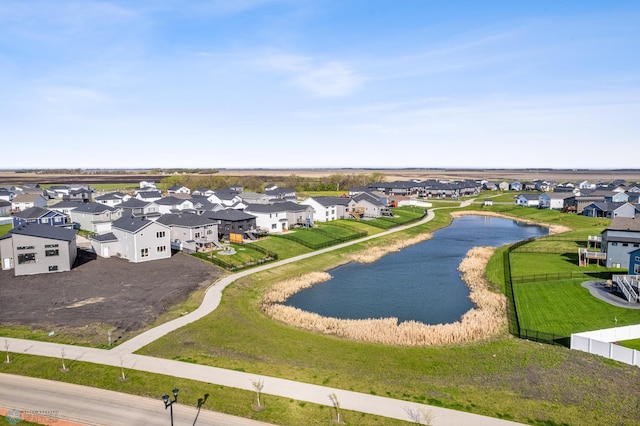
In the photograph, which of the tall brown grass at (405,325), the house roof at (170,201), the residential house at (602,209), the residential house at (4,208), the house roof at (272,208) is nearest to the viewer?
the tall brown grass at (405,325)

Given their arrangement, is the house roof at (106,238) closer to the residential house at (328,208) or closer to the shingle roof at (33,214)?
the shingle roof at (33,214)

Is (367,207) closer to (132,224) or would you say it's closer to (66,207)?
(132,224)

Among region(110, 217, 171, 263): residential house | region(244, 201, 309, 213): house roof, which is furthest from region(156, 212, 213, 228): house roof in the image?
region(244, 201, 309, 213): house roof

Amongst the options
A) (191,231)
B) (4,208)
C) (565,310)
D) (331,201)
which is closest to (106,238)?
(191,231)

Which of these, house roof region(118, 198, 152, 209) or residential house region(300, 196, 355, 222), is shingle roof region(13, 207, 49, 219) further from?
residential house region(300, 196, 355, 222)

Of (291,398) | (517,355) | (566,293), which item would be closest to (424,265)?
(566,293)

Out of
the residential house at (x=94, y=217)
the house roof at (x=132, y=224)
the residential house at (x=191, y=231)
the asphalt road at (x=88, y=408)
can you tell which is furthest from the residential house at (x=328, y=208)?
the asphalt road at (x=88, y=408)

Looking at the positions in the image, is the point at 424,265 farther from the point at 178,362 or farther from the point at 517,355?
the point at 178,362
